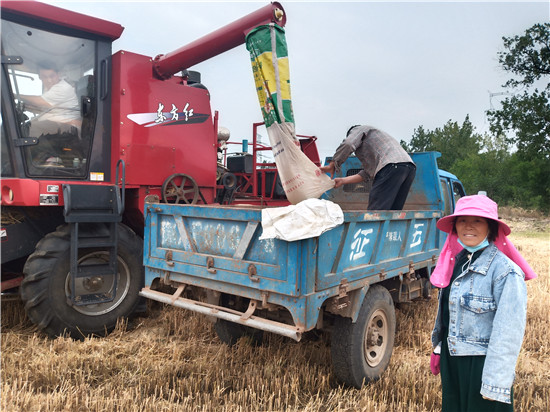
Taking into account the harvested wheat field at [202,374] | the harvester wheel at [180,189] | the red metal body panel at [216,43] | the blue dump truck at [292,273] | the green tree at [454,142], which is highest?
the green tree at [454,142]

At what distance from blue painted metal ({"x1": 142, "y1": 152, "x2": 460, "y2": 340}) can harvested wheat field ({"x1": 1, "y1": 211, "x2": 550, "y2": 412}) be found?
1.98 feet

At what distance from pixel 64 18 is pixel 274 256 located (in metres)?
3.61

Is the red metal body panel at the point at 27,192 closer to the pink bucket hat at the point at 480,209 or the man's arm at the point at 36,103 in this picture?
the man's arm at the point at 36,103

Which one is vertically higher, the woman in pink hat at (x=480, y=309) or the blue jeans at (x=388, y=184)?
the blue jeans at (x=388, y=184)

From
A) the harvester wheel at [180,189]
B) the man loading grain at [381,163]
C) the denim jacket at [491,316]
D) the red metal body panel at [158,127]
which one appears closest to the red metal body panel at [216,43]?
the red metal body panel at [158,127]

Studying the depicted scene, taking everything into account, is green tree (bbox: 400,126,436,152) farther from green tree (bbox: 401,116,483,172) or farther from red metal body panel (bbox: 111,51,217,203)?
red metal body panel (bbox: 111,51,217,203)

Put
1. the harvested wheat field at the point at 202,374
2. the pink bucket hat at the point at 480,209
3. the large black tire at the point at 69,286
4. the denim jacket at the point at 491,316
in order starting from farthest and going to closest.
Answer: the large black tire at the point at 69,286
the harvested wheat field at the point at 202,374
the pink bucket hat at the point at 480,209
the denim jacket at the point at 491,316

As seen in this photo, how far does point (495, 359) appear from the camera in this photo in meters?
1.89

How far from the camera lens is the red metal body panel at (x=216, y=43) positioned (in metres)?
4.39

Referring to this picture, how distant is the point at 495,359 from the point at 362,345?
62.4 inches

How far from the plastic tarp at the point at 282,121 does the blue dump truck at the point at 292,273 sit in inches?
25.4

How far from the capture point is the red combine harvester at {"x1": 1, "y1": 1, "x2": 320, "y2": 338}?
14.1 ft

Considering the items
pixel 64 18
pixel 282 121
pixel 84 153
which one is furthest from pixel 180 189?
pixel 64 18

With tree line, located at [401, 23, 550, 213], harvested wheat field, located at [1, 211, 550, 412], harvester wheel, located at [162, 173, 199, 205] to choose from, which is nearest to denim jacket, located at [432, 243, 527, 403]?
harvested wheat field, located at [1, 211, 550, 412]
